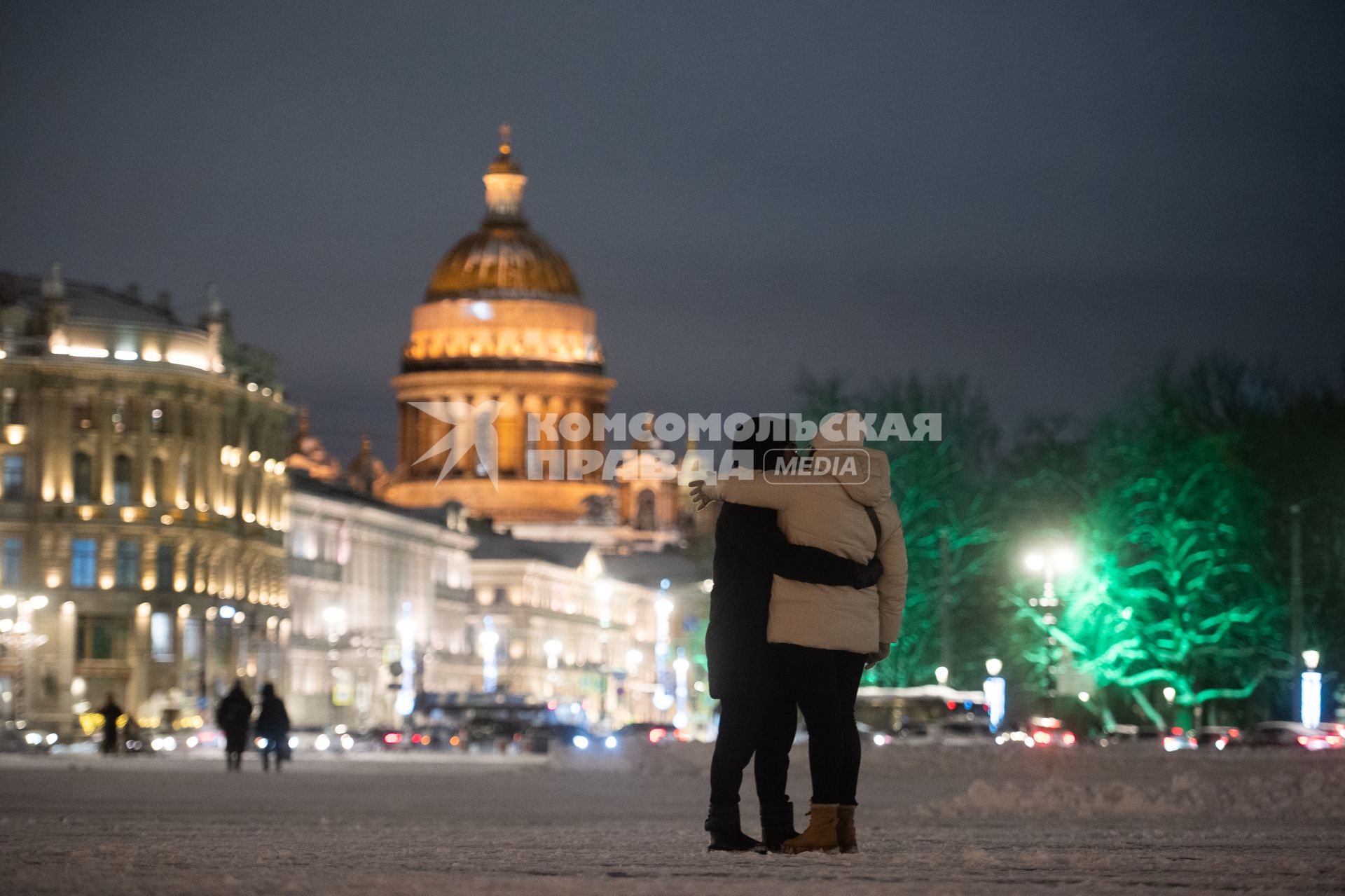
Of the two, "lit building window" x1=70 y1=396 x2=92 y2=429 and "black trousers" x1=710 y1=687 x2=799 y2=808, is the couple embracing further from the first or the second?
"lit building window" x1=70 y1=396 x2=92 y2=429

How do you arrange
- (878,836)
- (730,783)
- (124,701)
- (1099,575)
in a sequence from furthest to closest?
(124,701), (1099,575), (878,836), (730,783)

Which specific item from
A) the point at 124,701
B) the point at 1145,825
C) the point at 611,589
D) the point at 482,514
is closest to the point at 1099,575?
the point at 124,701

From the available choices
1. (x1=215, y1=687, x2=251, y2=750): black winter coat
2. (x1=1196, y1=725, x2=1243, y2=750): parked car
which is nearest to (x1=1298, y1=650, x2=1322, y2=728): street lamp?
(x1=1196, y1=725, x2=1243, y2=750): parked car

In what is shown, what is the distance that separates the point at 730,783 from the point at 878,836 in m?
2.94

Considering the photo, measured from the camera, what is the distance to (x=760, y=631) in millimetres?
13695

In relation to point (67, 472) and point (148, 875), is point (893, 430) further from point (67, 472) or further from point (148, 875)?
point (148, 875)

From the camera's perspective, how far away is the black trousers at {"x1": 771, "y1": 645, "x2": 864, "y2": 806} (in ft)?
44.0

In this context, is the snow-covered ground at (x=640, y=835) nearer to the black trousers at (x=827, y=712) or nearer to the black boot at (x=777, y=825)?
the black boot at (x=777, y=825)

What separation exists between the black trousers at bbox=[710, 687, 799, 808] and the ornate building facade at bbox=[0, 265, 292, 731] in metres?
79.2

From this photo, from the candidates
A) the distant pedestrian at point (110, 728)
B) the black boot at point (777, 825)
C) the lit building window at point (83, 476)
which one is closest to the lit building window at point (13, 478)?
the lit building window at point (83, 476)

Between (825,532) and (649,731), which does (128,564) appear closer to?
(649,731)

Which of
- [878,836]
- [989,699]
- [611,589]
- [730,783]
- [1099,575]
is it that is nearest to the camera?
[730,783]

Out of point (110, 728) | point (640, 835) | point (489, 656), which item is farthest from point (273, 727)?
point (489, 656)

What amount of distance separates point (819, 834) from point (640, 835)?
3.76m
